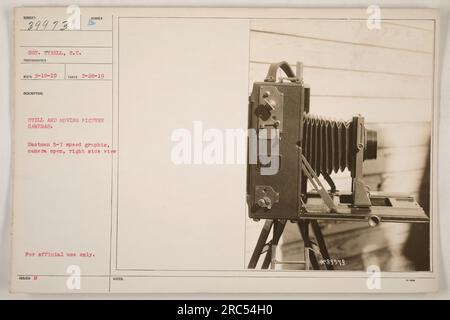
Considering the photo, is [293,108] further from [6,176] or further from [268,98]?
[6,176]

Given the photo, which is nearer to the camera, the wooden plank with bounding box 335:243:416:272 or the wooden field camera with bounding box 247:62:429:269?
the wooden field camera with bounding box 247:62:429:269

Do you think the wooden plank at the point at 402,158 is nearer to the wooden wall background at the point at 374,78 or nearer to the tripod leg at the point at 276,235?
the wooden wall background at the point at 374,78

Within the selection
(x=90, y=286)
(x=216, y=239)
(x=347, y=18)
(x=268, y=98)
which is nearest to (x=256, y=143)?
(x=268, y=98)

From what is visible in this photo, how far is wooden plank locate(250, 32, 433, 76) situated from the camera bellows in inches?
6.5

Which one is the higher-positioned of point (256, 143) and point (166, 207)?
point (256, 143)

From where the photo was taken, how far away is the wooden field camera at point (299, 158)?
1.29m

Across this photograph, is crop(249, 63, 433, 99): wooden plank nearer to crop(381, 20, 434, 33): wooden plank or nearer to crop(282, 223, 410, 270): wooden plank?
crop(381, 20, 434, 33): wooden plank

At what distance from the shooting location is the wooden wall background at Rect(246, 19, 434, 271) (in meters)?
1.38

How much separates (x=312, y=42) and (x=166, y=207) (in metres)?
0.58

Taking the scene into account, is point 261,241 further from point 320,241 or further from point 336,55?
point 336,55

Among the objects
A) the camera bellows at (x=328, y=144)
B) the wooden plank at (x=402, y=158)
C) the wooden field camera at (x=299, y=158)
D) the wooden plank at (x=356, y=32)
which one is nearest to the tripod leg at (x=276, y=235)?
the wooden field camera at (x=299, y=158)

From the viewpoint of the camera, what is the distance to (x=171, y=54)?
1380mm

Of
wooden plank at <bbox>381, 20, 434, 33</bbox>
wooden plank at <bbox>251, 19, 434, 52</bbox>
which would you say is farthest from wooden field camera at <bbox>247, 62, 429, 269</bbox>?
wooden plank at <bbox>381, 20, 434, 33</bbox>

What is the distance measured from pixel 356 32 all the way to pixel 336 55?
80mm
